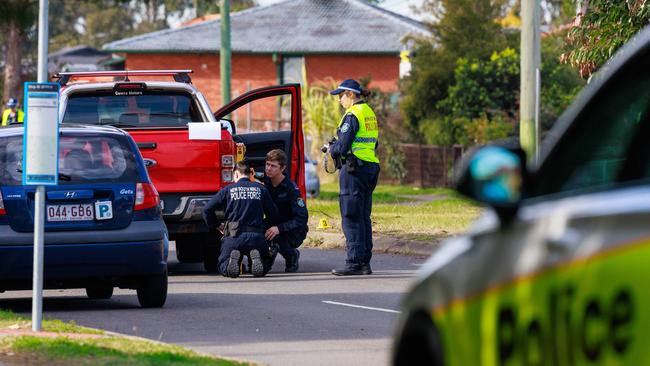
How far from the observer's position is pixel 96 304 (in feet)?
41.1

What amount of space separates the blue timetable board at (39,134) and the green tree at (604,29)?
767cm

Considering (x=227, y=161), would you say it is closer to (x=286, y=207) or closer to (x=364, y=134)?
(x=286, y=207)

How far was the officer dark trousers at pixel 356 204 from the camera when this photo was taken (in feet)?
48.9

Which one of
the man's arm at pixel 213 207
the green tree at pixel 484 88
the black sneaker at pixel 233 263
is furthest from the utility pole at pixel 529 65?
the green tree at pixel 484 88

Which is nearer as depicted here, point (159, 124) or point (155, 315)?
point (155, 315)

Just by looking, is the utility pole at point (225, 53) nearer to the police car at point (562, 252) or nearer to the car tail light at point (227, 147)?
the car tail light at point (227, 147)

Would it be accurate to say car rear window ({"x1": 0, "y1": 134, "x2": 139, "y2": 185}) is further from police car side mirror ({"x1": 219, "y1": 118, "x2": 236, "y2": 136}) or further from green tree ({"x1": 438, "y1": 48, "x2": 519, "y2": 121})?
green tree ({"x1": 438, "y1": 48, "x2": 519, "y2": 121})

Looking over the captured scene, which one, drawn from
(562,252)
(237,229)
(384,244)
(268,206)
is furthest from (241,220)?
(562,252)

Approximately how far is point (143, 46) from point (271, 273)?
44.5m

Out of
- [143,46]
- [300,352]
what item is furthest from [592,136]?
[143,46]

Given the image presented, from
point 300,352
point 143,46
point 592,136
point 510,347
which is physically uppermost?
point 143,46

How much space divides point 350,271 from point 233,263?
3.95ft

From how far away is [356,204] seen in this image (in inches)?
587

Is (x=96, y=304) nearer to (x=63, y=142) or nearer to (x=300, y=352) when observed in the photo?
(x=63, y=142)
